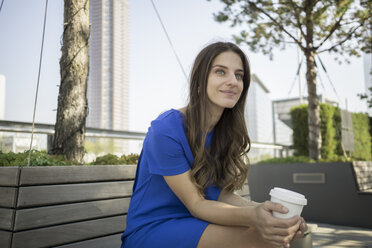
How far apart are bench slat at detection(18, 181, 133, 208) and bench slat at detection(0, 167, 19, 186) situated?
0.06 m

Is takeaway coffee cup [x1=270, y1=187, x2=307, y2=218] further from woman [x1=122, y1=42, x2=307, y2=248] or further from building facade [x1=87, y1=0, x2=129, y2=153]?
building facade [x1=87, y1=0, x2=129, y2=153]

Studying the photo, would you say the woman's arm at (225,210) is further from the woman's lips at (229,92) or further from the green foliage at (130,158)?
the green foliage at (130,158)

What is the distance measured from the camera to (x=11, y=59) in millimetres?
2898

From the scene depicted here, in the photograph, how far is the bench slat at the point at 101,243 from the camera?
1708 mm

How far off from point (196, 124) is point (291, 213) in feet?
1.84

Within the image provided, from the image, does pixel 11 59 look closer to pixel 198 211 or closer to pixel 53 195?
pixel 53 195

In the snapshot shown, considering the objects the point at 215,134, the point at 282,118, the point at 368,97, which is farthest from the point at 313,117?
the point at 215,134

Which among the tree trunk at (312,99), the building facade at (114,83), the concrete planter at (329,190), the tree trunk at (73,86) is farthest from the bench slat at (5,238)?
the building facade at (114,83)

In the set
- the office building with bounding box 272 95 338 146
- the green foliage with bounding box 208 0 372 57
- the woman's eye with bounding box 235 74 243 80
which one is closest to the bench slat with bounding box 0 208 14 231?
the woman's eye with bounding box 235 74 243 80

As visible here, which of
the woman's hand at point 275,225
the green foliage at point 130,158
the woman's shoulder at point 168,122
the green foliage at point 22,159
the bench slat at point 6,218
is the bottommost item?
the bench slat at point 6,218

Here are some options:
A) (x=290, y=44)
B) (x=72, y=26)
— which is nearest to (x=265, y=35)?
(x=290, y=44)

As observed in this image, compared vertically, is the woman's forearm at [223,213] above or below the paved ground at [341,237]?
above

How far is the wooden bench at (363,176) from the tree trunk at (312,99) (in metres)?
0.72

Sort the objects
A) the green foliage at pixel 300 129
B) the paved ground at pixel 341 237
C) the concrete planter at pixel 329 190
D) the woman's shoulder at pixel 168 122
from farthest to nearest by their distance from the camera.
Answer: the green foliage at pixel 300 129
the concrete planter at pixel 329 190
the paved ground at pixel 341 237
the woman's shoulder at pixel 168 122
